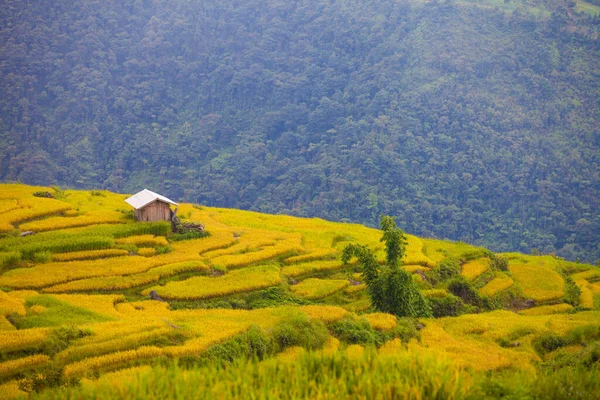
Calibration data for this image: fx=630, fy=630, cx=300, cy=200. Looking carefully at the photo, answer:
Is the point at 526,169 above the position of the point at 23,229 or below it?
above

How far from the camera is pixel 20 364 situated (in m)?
12.0

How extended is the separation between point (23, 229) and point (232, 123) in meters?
Result: 103

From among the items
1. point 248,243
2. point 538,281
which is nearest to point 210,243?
point 248,243

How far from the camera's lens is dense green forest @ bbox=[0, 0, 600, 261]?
91.6 metres

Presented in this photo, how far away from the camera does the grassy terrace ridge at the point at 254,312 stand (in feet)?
22.7

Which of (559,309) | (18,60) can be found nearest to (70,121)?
(18,60)

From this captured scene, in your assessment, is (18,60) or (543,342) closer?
(543,342)

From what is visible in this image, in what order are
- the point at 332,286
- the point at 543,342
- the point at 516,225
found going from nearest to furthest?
the point at 543,342
the point at 332,286
the point at 516,225

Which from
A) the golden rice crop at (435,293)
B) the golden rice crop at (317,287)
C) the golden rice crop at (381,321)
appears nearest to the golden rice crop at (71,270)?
the golden rice crop at (317,287)

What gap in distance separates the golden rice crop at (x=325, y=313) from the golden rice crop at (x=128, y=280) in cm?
617

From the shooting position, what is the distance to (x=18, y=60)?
128 m

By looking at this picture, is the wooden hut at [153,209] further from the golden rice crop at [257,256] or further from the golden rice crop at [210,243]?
the golden rice crop at [257,256]

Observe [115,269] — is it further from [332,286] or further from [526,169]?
[526,169]

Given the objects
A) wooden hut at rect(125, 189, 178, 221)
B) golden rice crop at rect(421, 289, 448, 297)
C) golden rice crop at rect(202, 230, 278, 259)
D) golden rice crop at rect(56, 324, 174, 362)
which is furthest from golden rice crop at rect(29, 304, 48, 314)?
golden rice crop at rect(421, 289, 448, 297)
